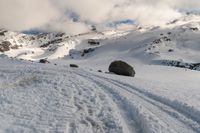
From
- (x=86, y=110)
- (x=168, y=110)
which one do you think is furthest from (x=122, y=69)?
(x=86, y=110)

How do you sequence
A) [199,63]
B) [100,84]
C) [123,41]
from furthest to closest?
1. [123,41]
2. [199,63]
3. [100,84]

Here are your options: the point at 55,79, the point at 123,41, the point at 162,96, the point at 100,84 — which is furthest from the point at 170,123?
the point at 123,41

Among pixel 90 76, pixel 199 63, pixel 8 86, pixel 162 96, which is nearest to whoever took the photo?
pixel 162 96

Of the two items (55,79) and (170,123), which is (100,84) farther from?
(170,123)

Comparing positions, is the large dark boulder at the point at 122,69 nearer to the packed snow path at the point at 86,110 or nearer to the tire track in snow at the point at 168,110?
the tire track in snow at the point at 168,110

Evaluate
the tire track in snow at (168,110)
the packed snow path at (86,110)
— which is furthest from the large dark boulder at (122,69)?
the packed snow path at (86,110)

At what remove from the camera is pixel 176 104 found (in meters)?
19.9

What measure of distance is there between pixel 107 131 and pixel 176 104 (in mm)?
6615

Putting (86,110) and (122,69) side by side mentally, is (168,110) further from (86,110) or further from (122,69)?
(122,69)

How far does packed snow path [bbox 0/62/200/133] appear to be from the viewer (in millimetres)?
14922

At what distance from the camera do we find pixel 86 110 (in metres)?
17.5

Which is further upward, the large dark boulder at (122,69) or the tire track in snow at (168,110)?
the large dark boulder at (122,69)

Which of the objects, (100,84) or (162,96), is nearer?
(162,96)

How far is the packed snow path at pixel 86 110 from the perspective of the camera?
1492cm
